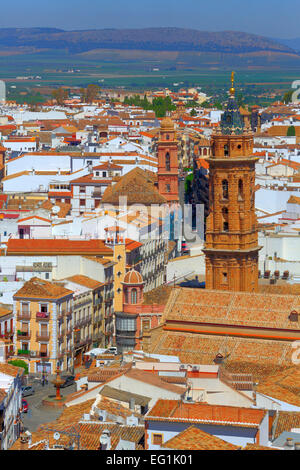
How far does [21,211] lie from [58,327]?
2174 centimetres

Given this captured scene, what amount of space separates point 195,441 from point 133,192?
48.0 m

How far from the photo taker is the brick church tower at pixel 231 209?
143 ft

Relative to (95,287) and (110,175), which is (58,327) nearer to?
(95,287)

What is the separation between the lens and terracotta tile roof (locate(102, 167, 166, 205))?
69.8 metres

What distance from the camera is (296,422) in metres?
27.4

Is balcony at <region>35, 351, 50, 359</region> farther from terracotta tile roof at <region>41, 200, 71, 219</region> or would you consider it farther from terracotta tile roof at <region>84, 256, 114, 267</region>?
terracotta tile roof at <region>41, 200, 71, 219</region>

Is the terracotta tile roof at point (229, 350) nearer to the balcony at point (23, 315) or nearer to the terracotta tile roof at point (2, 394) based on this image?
the terracotta tile roof at point (2, 394)

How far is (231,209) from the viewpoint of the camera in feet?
144

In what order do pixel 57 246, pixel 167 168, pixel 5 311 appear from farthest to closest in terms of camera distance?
1. pixel 167 168
2. pixel 57 246
3. pixel 5 311

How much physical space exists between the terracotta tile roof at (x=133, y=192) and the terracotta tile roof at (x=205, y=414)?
43228 mm

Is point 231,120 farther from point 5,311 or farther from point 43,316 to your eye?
point 5,311

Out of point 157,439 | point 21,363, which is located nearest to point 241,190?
point 21,363
